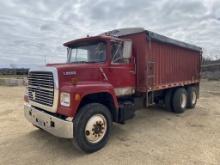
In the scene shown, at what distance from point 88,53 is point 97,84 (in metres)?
1.12

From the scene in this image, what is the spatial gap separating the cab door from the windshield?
28 cm

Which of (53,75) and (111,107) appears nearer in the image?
(53,75)

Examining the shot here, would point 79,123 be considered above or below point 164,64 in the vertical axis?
below

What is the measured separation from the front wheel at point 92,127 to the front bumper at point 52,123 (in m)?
0.19

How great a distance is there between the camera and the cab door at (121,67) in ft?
18.5

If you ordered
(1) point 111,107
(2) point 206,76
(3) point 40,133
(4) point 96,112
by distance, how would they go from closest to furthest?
(4) point 96,112, (1) point 111,107, (3) point 40,133, (2) point 206,76

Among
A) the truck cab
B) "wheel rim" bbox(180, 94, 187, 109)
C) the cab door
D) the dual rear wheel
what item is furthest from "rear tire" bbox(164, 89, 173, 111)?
the truck cab

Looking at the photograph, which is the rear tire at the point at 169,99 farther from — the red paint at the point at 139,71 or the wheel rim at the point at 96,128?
the wheel rim at the point at 96,128

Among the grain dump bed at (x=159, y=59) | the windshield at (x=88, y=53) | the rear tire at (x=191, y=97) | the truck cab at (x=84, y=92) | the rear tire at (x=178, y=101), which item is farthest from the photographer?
the rear tire at (x=191, y=97)

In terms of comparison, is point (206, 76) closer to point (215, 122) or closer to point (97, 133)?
point (215, 122)

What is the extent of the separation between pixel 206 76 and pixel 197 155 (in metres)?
29.2

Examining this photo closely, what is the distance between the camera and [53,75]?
4.64 metres

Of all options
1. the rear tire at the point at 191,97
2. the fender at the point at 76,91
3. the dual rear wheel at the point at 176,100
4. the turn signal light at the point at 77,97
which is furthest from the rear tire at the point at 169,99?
the turn signal light at the point at 77,97

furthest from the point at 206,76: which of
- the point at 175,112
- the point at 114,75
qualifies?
the point at 114,75
